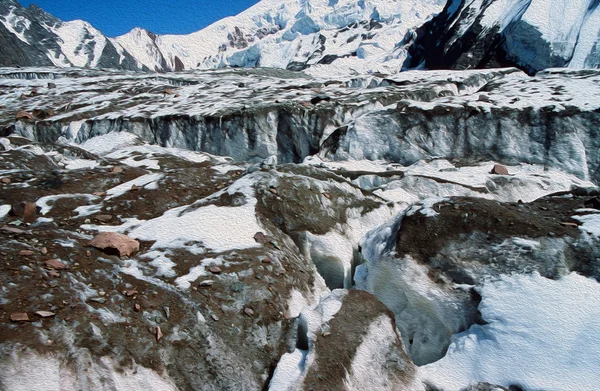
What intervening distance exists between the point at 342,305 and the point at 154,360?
3075mm

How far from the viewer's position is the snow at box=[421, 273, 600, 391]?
5.75 m

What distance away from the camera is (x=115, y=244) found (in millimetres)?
7262

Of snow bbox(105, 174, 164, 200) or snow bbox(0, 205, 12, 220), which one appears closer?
snow bbox(0, 205, 12, 220)

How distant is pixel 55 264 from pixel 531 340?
7.31m

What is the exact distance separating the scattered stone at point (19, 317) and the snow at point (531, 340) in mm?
5687

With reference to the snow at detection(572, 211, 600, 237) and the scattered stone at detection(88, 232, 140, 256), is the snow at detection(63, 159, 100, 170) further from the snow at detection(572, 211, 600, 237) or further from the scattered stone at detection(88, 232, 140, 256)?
the snow at detection(572, 211, 600, 237)

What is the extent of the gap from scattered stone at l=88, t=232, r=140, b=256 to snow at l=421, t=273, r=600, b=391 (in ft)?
17.8

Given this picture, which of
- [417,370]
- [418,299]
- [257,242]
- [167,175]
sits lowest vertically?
[417,370]

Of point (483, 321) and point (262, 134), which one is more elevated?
point (262, 134)

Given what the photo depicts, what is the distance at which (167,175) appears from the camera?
1109cm

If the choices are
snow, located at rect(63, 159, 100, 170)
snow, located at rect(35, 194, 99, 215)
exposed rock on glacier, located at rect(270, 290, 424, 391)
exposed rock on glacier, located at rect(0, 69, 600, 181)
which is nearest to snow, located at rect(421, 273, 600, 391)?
exposed rock on glacier, located at rect(270, 290, 424, 391)

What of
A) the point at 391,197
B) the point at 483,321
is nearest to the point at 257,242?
the point at 483,321

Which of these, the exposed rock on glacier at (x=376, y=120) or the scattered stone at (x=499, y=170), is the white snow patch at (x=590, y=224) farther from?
the exposed rock on glacier at (x=376, y=120)

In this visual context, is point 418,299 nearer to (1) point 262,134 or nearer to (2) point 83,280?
(2) point 83,280
